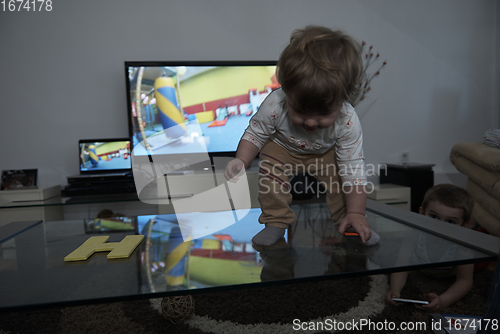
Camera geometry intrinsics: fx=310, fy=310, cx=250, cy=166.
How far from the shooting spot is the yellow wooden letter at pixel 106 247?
62 centimetres

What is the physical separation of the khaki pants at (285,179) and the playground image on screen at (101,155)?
155 cm

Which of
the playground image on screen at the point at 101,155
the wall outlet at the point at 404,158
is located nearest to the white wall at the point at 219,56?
the wall outlet at the point at 404,158

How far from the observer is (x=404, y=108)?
2512 millimetres

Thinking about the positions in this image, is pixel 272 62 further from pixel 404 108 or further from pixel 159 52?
pixel 404 108

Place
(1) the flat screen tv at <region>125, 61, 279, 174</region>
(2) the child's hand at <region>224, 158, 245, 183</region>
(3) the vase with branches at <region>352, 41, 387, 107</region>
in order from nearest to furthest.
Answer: (2) the child's hand at <region>224, 158, 245, 183</region>, (1) the flat screen tv at <region>125, 61, 279, 174</region>, (3) the vase with branches at <region>352, 41, 387, 107</region>

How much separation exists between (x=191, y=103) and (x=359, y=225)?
166cm

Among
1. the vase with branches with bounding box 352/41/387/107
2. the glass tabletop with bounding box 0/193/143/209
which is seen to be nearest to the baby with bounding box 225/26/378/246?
the glass tabletop with bounding box 0/193/143/209

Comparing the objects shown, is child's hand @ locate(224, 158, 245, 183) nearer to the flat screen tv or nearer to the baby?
the baby

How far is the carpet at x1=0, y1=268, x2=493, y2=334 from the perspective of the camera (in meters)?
0.84

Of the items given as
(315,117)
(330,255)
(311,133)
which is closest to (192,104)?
(311,133)

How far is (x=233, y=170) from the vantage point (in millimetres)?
720

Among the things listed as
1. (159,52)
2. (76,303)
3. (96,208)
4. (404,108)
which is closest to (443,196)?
(76,303)

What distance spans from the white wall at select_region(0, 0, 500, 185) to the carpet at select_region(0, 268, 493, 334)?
151cm

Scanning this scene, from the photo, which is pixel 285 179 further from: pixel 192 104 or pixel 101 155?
pixel 101 155
